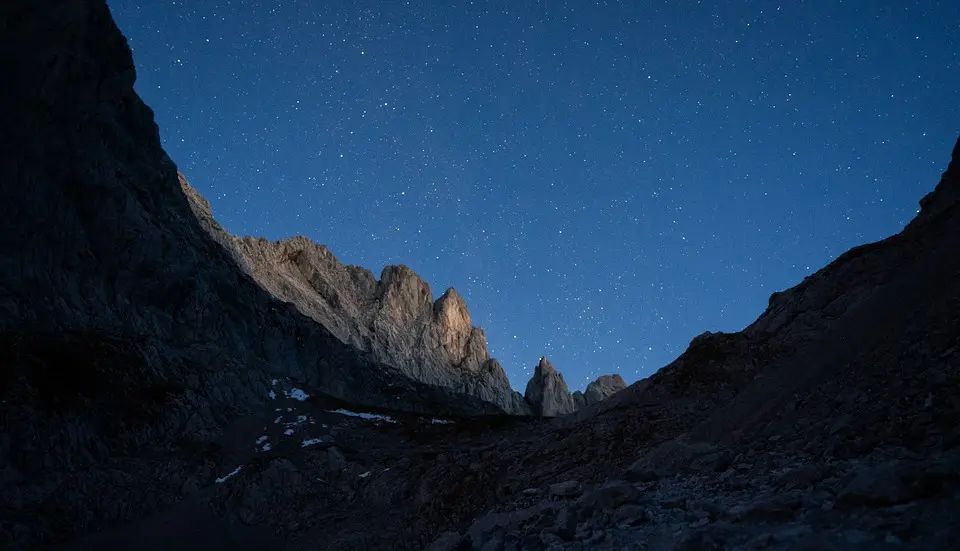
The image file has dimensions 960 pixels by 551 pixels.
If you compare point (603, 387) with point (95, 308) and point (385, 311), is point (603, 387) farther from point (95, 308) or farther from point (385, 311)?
point (95, 308)

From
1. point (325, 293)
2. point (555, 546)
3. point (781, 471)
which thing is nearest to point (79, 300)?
point (555, 546)

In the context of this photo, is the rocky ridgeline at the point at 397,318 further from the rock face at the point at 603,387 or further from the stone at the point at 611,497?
the stone at the point at 611,497

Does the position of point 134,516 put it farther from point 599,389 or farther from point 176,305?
point 599,389

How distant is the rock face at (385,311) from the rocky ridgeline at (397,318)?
312 millimetres

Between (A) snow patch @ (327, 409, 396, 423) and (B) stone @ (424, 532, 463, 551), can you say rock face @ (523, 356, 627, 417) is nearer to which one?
(A) snow patch @ (327, 409, 396, 423)

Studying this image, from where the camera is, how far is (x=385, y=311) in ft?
486

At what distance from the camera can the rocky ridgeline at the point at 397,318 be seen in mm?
124938

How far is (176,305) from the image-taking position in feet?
214

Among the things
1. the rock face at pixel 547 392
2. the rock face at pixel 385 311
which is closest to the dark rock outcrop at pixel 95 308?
the rock face at pixel 385 311

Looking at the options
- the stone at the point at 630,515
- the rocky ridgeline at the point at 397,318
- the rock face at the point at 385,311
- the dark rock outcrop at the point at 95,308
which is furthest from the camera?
the rocky ridgeline at the point at 397,318

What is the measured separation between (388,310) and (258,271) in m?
41.1

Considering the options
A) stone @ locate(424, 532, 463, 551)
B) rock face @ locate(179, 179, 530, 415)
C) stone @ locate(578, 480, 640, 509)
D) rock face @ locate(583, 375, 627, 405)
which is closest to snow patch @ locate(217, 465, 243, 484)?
stone @ locate(424, 532, 463, 551)

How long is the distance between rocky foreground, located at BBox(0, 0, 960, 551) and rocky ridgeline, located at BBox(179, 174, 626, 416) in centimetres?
4335

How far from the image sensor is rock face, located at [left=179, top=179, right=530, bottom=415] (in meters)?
123
